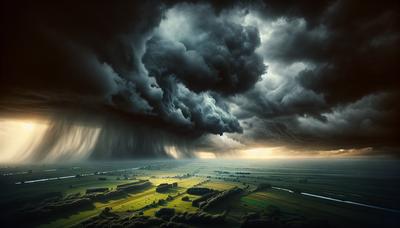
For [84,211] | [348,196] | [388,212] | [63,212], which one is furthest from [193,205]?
[348,196]

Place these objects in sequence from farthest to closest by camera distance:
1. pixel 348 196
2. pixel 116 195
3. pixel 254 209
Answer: pixel 348 196, pixel 116 195, pixel 254 209

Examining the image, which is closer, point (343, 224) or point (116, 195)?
point (343, 224)

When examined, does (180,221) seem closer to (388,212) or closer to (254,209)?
(254,209)

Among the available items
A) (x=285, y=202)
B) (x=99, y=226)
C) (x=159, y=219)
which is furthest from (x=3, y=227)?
(x=285, y=202)

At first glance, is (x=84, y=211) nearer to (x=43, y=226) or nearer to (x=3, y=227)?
(x=43, y=226)

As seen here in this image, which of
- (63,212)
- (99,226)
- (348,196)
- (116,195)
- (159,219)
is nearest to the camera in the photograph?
(99,226)

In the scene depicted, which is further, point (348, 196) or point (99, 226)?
point (348, 196)

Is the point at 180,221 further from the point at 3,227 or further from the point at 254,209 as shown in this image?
the point at 3,227

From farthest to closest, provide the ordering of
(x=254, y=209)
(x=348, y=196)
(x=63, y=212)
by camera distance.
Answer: (x=348, y=196) < (x=254, y=209) < (x=63, y=212)

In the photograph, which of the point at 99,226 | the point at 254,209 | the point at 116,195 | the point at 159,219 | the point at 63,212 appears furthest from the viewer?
the point at 116,195
